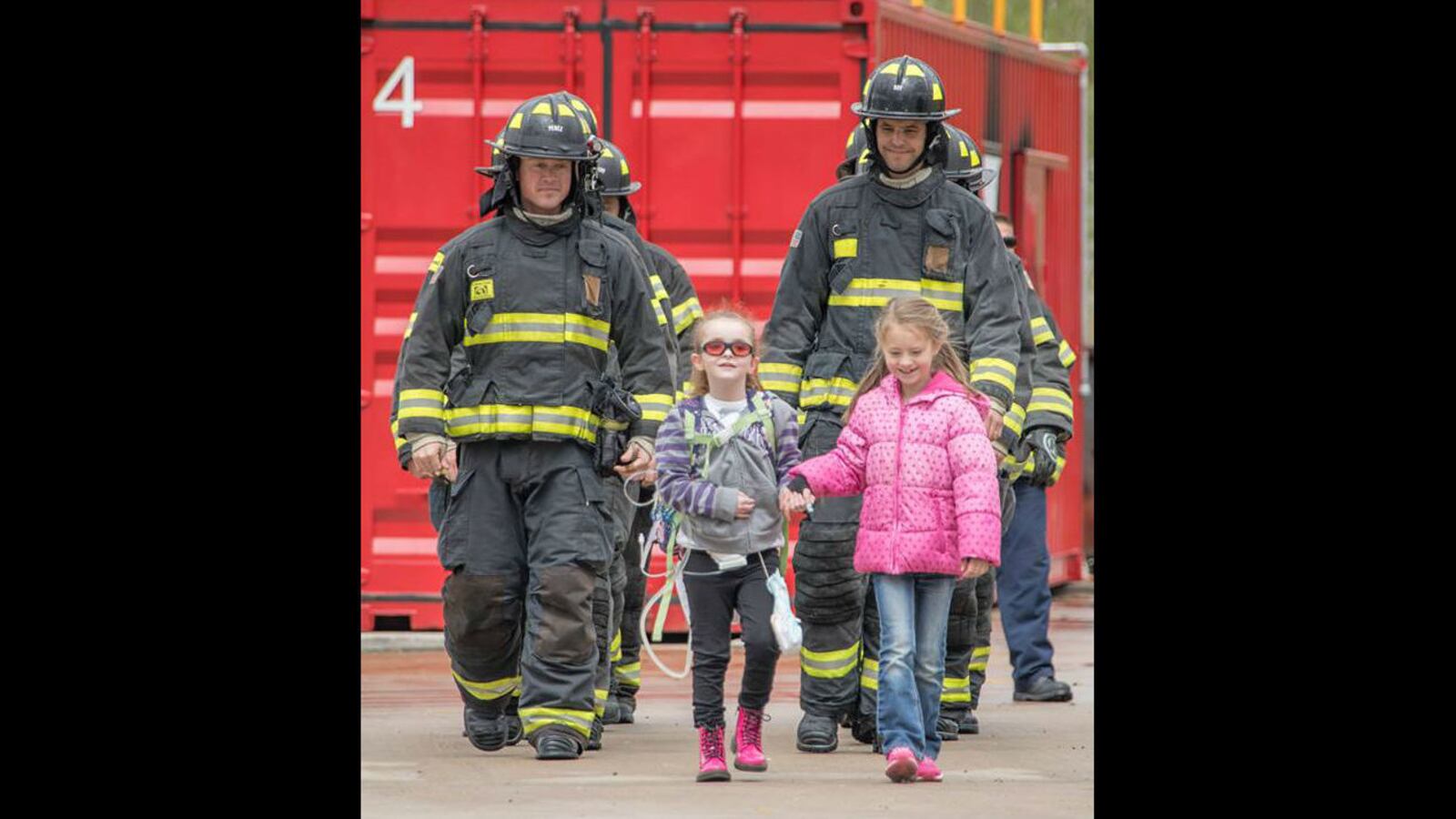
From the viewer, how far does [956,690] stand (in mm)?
10273

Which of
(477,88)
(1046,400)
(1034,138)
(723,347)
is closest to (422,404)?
(723,347)

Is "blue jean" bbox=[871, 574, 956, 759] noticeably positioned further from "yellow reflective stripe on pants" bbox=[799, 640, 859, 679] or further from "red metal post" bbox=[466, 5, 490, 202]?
"red metal post" bbox=[466, 5, 490, 202]

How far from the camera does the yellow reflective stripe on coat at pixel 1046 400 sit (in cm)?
1122

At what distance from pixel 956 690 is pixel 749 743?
156cm

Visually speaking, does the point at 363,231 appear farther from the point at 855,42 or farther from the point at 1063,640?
the point at 1063,640

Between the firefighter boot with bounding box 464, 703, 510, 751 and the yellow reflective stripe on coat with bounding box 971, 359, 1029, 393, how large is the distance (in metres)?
2.16

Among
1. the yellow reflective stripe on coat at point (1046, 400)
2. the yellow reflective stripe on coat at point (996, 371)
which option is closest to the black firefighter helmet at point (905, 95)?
the yellow reflective stripe on coat at point (996, 371)

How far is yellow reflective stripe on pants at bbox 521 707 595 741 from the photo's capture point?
9.48m

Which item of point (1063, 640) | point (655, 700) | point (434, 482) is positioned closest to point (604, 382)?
point (434, 482)

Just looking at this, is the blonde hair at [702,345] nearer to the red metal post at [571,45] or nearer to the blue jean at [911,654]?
the blue jean at [911,654]

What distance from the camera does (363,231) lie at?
13867mm

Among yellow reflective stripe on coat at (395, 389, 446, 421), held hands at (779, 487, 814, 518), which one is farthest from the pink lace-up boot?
yellow reflective stripe on coat at (395, 389, 446, 421)

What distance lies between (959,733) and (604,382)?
→ 2.04m

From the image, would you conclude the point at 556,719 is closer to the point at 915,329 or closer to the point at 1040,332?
the point at 915,329
